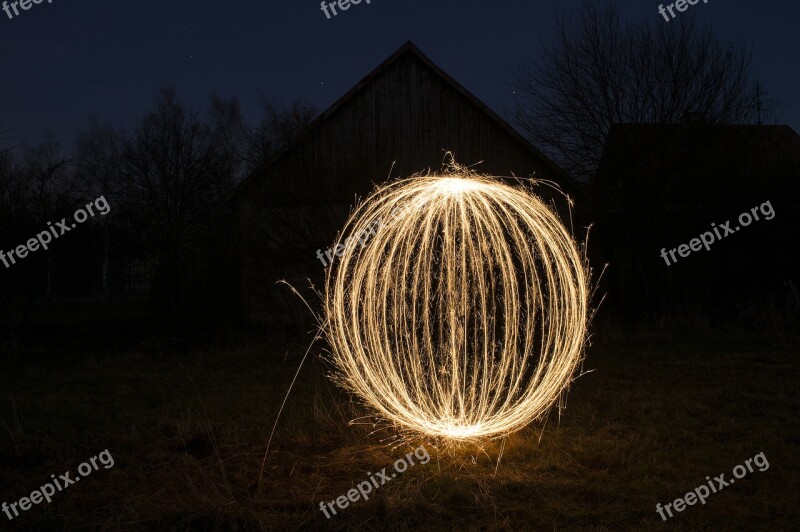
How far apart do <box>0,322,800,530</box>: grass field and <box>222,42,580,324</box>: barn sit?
144 inches

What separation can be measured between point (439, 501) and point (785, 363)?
24.0 feet

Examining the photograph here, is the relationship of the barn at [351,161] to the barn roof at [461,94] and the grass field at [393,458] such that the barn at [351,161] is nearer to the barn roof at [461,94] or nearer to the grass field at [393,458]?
the barn roof at [461,94]

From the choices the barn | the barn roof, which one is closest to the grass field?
the barn

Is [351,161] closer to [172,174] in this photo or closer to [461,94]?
[461,94]

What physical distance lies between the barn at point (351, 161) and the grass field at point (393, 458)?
3647 mm

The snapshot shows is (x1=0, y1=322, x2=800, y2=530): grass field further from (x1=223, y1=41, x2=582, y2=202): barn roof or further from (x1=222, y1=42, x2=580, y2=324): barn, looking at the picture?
(x1=223, y1=41, x2=582, y2=202): barn roof

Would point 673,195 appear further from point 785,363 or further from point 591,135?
point 785,363

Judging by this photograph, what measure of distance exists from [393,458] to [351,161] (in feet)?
26.1

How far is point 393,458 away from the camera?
580 cm

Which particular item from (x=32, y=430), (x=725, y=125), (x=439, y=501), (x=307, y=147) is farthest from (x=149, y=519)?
(x=725, y=125)

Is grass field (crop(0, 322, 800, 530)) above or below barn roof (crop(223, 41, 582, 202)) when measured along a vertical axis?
below

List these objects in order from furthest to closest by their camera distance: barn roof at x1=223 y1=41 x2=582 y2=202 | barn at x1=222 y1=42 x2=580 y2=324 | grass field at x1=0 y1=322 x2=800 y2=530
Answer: barn roof at x1=223 y1=41 x2=582 y2=202 < barn at x1=222 y1=42 x2=580 y2=324 < grass field at x1=0 y1=322 x2=800 y2=530

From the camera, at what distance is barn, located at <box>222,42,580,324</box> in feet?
40.8

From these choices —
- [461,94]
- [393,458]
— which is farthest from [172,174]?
[393,458]
